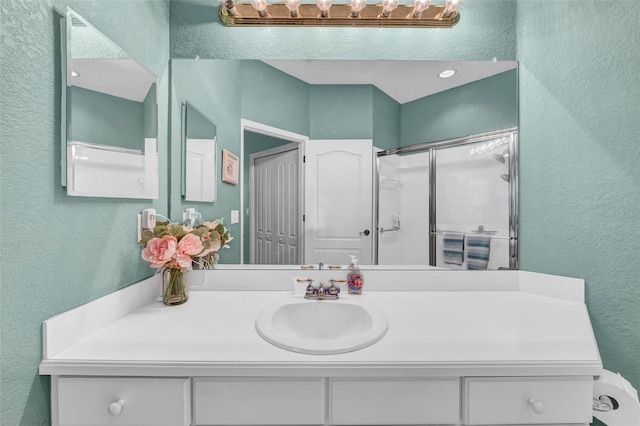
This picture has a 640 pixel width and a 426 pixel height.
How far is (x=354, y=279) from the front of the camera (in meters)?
1.29

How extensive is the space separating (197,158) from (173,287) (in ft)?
2.03

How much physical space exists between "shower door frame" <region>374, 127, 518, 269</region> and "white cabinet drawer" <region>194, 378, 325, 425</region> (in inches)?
28.7

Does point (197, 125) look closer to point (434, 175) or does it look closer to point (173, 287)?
point (173, 287)

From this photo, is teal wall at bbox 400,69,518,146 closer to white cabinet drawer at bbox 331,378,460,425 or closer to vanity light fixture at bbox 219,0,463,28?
vanity light fixture at bbox 219,0,463,28

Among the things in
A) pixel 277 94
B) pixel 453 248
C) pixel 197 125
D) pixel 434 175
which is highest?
pixel 277 94

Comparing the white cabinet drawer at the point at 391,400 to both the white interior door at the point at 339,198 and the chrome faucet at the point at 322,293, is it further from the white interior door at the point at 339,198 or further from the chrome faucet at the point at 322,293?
the white interior door at the point at 339,198

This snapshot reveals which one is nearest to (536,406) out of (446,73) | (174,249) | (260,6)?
(174,249)

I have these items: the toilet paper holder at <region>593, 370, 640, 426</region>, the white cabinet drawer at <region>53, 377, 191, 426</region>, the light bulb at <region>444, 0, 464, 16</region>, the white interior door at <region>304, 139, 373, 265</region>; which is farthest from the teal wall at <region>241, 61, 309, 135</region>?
the toilet paper holder at <region>593, 370, 640, 426</region>

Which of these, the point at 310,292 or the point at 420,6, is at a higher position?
the point at 420,6

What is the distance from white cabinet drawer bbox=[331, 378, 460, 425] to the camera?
0.78 meters

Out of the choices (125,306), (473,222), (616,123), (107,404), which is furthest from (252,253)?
(616,123)

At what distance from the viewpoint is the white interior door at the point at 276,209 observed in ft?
4.61

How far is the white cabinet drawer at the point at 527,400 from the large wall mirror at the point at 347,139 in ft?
2.07

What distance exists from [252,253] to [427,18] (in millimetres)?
1384
